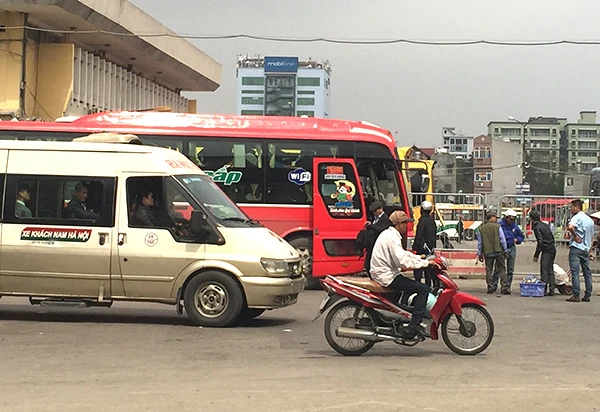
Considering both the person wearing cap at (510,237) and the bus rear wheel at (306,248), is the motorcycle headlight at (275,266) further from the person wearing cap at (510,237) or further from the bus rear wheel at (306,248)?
the person wearing cap at (510,237)

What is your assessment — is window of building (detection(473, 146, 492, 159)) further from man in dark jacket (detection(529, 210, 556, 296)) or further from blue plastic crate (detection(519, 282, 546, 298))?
blue plastic crate (detection(519, 282, 546, 298))

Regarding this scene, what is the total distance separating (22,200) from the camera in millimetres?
12594

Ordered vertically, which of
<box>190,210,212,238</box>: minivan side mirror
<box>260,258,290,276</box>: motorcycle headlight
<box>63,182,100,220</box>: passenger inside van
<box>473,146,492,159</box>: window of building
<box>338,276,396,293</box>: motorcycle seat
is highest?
<box>473,146,492,159</box>: window of building

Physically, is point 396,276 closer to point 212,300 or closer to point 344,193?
point 212,300

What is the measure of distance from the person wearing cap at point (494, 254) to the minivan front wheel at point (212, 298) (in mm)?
A: 8326

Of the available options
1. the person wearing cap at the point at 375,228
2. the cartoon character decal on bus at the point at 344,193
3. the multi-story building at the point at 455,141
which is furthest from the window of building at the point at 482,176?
the person wearing cap at the point at 375,228

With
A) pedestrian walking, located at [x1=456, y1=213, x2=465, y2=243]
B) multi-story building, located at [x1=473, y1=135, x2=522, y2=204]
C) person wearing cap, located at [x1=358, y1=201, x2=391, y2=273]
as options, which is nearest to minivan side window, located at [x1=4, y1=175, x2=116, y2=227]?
person wearing cap, located at [x1=358, y1=201, x2=391, y2=273]

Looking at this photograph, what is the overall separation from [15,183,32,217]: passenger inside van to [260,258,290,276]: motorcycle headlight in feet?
10.7

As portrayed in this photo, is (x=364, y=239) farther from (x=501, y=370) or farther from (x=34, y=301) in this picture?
(x=501, y=370)

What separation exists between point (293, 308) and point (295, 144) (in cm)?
498

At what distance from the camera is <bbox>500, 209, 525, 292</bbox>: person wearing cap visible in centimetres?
1923

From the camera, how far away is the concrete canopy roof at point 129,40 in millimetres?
27391

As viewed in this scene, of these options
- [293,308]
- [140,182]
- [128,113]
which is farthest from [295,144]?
[140,182]

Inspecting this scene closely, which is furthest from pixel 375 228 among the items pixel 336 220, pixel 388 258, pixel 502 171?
pixel 502 171
